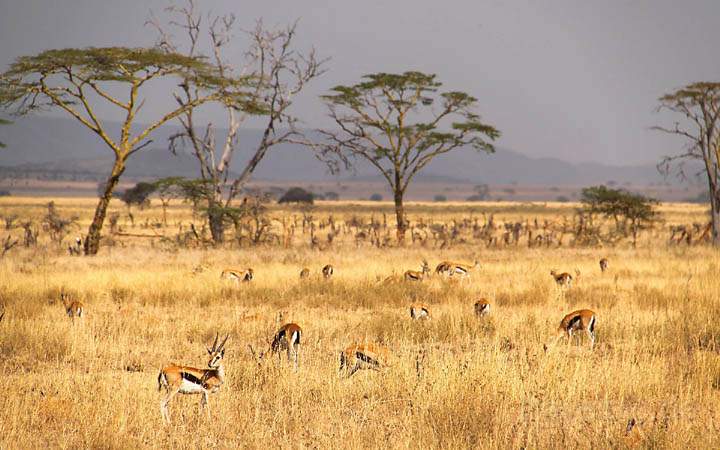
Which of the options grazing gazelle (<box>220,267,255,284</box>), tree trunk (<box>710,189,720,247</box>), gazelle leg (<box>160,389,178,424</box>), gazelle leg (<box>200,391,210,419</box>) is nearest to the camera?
gazelle leg (<box>160,389,178,424</box>)

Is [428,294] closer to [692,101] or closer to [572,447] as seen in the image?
[572,447]

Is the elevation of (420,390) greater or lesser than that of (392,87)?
lesser

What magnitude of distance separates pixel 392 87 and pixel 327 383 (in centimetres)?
2829

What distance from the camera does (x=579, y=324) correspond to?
378 inches

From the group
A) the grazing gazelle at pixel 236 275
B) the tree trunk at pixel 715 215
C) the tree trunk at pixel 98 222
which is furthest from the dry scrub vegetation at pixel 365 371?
the tree trunk at pixel 715 215

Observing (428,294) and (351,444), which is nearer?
(351,444)

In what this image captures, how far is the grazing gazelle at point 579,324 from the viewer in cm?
948

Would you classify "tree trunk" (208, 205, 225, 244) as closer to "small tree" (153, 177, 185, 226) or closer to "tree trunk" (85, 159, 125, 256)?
"small tree" (153, 177, 185, 226)

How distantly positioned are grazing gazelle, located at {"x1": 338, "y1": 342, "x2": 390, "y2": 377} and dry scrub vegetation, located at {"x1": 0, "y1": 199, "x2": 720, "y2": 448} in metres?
0.11

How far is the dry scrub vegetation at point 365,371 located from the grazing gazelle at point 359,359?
11 cm

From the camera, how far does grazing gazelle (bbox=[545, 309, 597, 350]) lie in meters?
9.48

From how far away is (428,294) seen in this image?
587 inches

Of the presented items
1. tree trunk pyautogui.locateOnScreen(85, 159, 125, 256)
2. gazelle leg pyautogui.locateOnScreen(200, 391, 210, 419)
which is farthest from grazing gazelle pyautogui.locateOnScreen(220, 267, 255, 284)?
gazelle leg pyautogui.locateOnScreen(200, 391, 210, 419)

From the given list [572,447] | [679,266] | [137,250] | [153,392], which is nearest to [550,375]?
[572,447]
